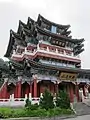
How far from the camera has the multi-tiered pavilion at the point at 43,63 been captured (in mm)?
20250

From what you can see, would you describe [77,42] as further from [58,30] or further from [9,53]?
[9,53]

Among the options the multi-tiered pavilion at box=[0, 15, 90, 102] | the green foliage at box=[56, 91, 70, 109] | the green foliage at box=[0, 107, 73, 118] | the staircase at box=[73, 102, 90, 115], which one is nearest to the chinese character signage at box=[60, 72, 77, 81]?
the multi-tiered pavilion at box=[0, 15, 90, 102]

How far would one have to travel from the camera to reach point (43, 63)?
23.4m

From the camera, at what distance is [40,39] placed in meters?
25.7

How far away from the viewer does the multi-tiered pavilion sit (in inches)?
797

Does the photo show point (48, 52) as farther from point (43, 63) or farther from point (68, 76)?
point (68, 76)

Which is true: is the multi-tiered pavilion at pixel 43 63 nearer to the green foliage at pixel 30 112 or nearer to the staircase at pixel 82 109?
the staircase at pixel 82 109

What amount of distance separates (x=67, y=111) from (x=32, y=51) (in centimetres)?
1214

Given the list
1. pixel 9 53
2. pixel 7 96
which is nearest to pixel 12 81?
pixel 7 96

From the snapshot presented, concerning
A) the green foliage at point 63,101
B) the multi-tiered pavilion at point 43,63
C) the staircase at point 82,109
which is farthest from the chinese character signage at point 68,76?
the green foliage at point 63,101

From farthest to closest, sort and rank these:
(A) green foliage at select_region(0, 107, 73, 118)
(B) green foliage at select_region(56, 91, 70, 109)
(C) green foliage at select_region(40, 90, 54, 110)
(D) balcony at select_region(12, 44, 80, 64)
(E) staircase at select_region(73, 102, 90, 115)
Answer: (D) balcony at select_region(12, 44, 80, 64) < (E) staircase at select_region(73, 102, 90, 115) < (B) green foliage at select_region(56, 91, 70, 109) < (C) green foliage at select_region(40, 90, 54, 110) < (A) green foliage at select_region(0, 107, 73, 118)

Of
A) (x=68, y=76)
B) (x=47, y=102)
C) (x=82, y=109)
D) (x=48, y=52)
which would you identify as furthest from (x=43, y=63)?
(x=47, y=102)

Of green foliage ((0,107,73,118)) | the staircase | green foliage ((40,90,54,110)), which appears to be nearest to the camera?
green foliage ((0,107,73,118))

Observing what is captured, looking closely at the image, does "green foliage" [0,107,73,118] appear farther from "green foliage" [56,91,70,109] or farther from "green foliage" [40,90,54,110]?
"green foliage" [56,91,70,109]
